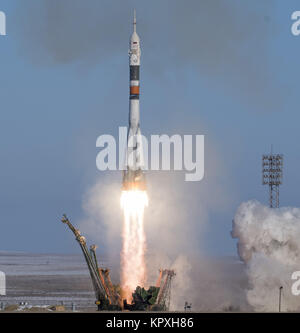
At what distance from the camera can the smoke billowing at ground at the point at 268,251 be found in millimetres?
146500

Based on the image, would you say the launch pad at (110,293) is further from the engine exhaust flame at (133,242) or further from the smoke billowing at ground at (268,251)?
the smoke billowing at ground at (268,251)

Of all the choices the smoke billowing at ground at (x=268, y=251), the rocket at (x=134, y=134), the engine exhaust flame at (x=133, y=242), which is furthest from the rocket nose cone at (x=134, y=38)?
the smoke billowing at ground at (x=268, y=251)

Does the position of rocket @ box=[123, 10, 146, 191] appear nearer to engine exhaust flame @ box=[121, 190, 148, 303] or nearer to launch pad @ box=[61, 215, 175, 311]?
engine exhaust flame @ box=[121, 190, 148, 303]

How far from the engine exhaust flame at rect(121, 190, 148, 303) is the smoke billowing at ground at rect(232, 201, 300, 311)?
16054mm

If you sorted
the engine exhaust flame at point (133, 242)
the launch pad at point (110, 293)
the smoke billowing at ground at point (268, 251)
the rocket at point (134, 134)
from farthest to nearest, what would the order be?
1. the smoke billowing at ground at point (268, 251)
2. the engine exhaust flame at point (133, 242)
3. the rocket at point (134, 134)
4. the launch pad at point (110, 293)

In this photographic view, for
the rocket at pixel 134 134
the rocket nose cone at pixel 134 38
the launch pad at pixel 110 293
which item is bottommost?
the launch pad at pixel 110 293

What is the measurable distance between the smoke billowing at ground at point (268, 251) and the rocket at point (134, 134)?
17.6 meters

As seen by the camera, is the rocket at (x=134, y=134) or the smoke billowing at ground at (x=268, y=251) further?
the smoke billowing at ground at (x=268, y=251)

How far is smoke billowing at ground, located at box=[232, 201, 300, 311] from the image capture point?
146500 mm

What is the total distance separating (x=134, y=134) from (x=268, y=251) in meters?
25.9

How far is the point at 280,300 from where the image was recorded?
141 m

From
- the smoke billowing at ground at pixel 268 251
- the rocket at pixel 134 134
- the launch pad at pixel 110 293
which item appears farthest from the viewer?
the smoke billowing at ground at pixel 268 251

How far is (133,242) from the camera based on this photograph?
137750mm
